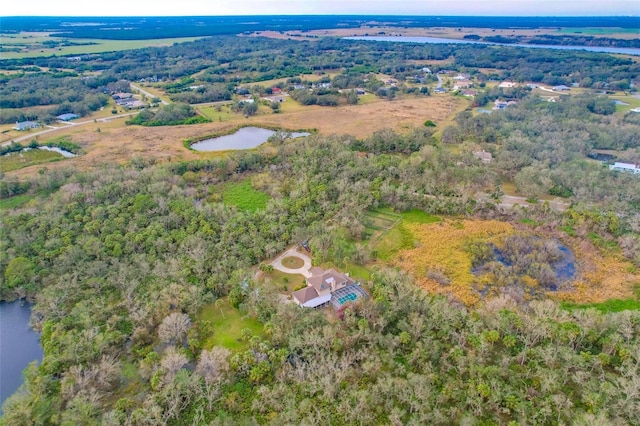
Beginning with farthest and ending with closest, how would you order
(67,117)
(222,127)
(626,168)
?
1. (67,117)
2. (222,127)
3. (626,168)

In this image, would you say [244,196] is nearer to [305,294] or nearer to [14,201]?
[305,294]

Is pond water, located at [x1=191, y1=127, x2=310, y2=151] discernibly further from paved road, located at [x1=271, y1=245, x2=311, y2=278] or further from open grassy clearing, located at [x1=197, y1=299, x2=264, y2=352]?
open grassy clearing, located at [x1=197, y1=299, x2=264, y2=352]

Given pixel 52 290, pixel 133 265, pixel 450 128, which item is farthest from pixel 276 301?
pixel 450 128

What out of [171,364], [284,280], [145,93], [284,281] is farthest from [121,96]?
[171,364]

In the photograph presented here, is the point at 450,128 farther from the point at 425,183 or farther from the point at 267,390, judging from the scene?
the point at 267,390

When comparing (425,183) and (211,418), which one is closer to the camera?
(211,418)

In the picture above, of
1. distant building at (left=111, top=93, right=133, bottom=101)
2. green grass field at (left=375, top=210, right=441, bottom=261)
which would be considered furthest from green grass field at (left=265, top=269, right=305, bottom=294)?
distant building at (left=111, top=93, right=133, bottom=101)
